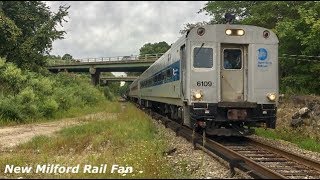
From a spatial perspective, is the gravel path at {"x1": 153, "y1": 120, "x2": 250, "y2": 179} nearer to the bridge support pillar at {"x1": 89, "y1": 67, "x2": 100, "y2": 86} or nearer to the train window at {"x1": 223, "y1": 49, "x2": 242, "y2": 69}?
the train window at {"x1": 223, "y1": 49, "x2": 242, "y2": 69}

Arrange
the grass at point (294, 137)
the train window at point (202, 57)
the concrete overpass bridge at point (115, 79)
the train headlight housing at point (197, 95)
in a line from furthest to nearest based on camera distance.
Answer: the concrete overpass bridge at point (115, 79), the grass at point (294, 137), the train window at point (202, 57), the train headlight housing at point (197, 95)

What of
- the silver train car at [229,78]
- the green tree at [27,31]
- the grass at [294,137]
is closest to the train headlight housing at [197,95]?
the silver train car at [229,78]

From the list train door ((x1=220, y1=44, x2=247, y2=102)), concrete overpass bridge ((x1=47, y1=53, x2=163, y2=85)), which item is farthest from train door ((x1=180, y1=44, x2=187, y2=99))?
concrete overpass bridge ((x1=47, y1=53, x2=163, y2=85))

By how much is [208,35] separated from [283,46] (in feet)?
53.6

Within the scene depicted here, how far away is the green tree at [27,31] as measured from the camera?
29.6m

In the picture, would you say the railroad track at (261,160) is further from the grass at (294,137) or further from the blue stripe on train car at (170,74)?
the blue stripe on train car at (170,74)

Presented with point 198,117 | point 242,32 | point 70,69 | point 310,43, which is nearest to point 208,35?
point 242,32

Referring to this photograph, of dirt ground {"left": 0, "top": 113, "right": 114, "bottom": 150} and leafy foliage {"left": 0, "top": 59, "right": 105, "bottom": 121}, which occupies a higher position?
leafy foliage {"left": 0, "top": 59, "right": 105, "bottom": 121}

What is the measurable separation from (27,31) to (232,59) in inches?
1040

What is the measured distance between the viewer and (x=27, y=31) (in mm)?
35469

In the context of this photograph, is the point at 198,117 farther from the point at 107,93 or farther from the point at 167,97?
the point at 107,93

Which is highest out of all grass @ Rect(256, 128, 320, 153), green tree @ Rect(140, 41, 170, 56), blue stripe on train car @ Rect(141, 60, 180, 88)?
green tree @ Rect(140, 41, 170, 56)

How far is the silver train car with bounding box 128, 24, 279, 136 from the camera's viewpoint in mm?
12359

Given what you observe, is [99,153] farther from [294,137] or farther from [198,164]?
[294,137]
